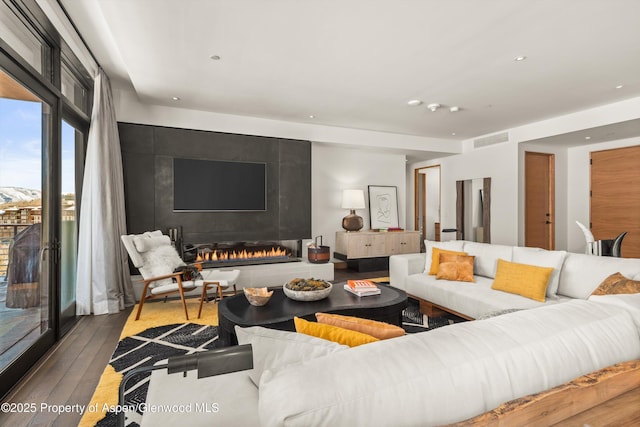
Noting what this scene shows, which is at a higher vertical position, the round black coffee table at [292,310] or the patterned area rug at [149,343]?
the round black coffee table at [292,310]

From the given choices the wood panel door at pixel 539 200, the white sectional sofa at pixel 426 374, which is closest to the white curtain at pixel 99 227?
the white sectional sofa at pixel 426 374

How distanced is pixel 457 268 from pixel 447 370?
294 centimetres

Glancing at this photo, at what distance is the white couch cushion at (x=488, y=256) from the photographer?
3406 mm

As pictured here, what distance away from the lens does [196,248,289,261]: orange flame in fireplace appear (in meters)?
5.03

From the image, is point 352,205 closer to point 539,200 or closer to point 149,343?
point 539,200

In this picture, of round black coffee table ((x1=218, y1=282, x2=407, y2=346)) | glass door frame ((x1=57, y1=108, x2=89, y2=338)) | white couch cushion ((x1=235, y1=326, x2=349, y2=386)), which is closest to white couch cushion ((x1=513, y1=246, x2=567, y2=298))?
round black coffee table ((x1=218, y1=282, x2=407, y2=346))

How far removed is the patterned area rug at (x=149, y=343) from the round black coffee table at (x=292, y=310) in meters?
0.45

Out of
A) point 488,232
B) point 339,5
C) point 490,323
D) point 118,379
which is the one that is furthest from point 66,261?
point 488,232

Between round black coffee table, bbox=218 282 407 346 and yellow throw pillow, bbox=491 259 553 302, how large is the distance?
3.17 ft

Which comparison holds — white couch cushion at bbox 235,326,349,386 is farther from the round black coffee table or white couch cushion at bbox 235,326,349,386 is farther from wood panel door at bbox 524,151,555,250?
wood panel door at bbox 524,151,555,250

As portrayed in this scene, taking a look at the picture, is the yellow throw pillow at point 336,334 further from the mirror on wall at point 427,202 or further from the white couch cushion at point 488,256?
the mirror on wall at point 427,202

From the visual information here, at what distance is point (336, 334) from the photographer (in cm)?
112

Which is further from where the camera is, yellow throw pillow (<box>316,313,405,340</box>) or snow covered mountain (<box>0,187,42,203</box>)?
snow covered mountain (<box>0,187,42,203</box>)

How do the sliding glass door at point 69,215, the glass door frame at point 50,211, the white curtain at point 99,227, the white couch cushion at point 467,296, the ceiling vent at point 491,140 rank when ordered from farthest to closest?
the ceiling vent at point 491,140 → the white curtain at point 99,227 → the sliding glass door at point 69,215 → the white couch cushion at point 467,296 → the glass door frame at point 50,211
